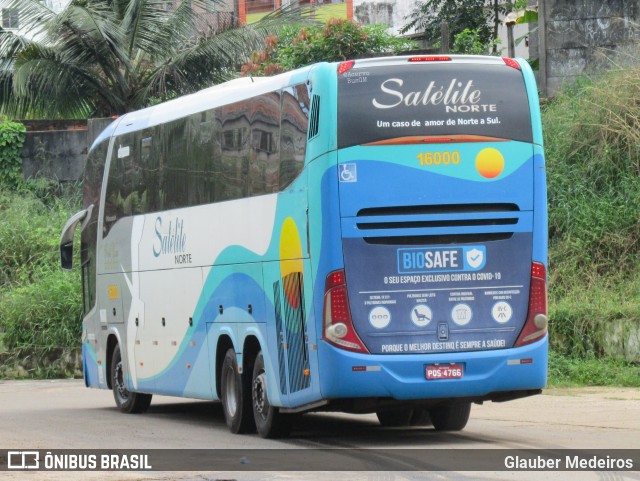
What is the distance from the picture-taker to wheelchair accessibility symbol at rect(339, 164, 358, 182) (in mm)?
12336

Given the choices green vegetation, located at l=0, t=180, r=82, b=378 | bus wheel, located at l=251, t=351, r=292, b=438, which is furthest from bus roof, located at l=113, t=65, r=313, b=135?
green vegetation, located at l=0, t=180, r=82, b=378

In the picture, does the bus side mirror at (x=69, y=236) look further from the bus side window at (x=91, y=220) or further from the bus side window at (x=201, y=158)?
the bus side window at (x=201, y=158)

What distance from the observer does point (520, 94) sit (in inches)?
508

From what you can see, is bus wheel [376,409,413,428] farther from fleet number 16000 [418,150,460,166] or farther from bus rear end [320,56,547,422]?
fleet number 16000 [418,150,460,166]

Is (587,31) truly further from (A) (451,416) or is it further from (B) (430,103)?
(B) (430,103)

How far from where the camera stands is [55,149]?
95.0ft

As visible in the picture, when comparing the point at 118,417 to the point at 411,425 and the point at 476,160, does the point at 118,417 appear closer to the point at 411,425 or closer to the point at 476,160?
the point at 411,425

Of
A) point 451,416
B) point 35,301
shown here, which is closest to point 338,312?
point 451,416

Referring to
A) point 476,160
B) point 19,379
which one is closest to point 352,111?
point 476,160

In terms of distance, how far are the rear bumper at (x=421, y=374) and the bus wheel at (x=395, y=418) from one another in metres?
2.87

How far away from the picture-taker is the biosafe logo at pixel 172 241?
16.0 m

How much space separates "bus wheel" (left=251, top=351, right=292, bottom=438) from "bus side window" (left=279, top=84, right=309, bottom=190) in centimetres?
205

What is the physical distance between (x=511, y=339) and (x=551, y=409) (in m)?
3.80

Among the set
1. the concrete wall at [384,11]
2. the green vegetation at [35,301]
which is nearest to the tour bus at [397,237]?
the green vegetation at [35,301]
